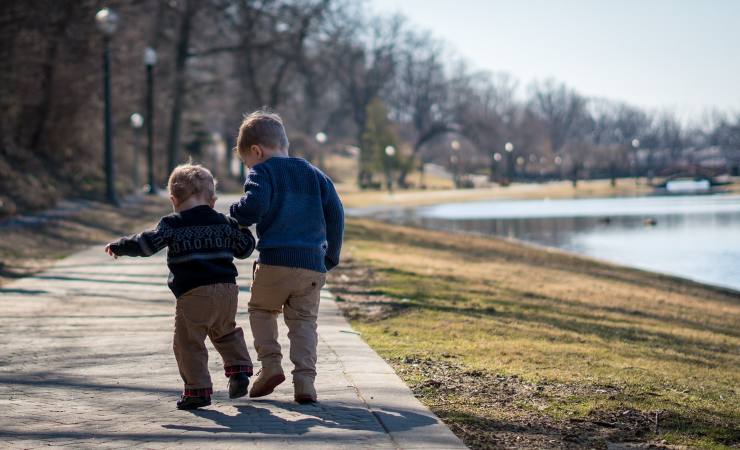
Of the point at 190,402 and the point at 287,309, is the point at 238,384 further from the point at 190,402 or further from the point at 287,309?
the point at 287,309

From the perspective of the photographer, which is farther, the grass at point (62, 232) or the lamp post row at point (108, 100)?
the lamp post row at point (108, 100)

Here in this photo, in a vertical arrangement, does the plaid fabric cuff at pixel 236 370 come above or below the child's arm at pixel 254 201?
below

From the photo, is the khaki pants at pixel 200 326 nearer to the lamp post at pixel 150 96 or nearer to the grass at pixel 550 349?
the grass at pixel 550 349

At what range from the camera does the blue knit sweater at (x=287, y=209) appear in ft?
17.3

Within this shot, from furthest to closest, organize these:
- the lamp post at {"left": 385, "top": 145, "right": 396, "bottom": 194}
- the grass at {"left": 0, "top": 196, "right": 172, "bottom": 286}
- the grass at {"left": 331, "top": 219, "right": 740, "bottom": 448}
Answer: the lamp post at {"left": 385, "top": 145, "right": 396, "bottom": 194}, the grass at {"left": 0, "top": 196, "right": 172, "bottom": 286}, the grass at {"left": 331, "top": 219, "right": 740, "bottom": 448}

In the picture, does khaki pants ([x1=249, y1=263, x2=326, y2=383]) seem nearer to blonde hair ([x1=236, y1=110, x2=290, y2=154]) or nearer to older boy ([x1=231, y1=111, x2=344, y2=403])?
older boy ([x1=231, y1=111, x2=344, y2=403])

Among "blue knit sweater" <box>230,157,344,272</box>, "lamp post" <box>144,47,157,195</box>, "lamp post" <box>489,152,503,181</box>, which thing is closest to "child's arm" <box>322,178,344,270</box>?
"blue knit sweater" <box>230,157,344,272</box>

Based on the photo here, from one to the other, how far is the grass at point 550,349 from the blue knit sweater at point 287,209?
1.07 m

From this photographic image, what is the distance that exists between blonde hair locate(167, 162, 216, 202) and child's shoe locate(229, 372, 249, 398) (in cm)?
98

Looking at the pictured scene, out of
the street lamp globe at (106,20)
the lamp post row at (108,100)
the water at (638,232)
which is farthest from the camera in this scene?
the water at (638,232)

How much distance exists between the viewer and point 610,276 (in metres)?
18.8

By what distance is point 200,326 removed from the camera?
5.30 metres

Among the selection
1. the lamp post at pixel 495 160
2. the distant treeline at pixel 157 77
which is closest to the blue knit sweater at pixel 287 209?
the distant treeline at pixel 157 77

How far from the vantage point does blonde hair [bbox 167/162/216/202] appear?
5.30m
